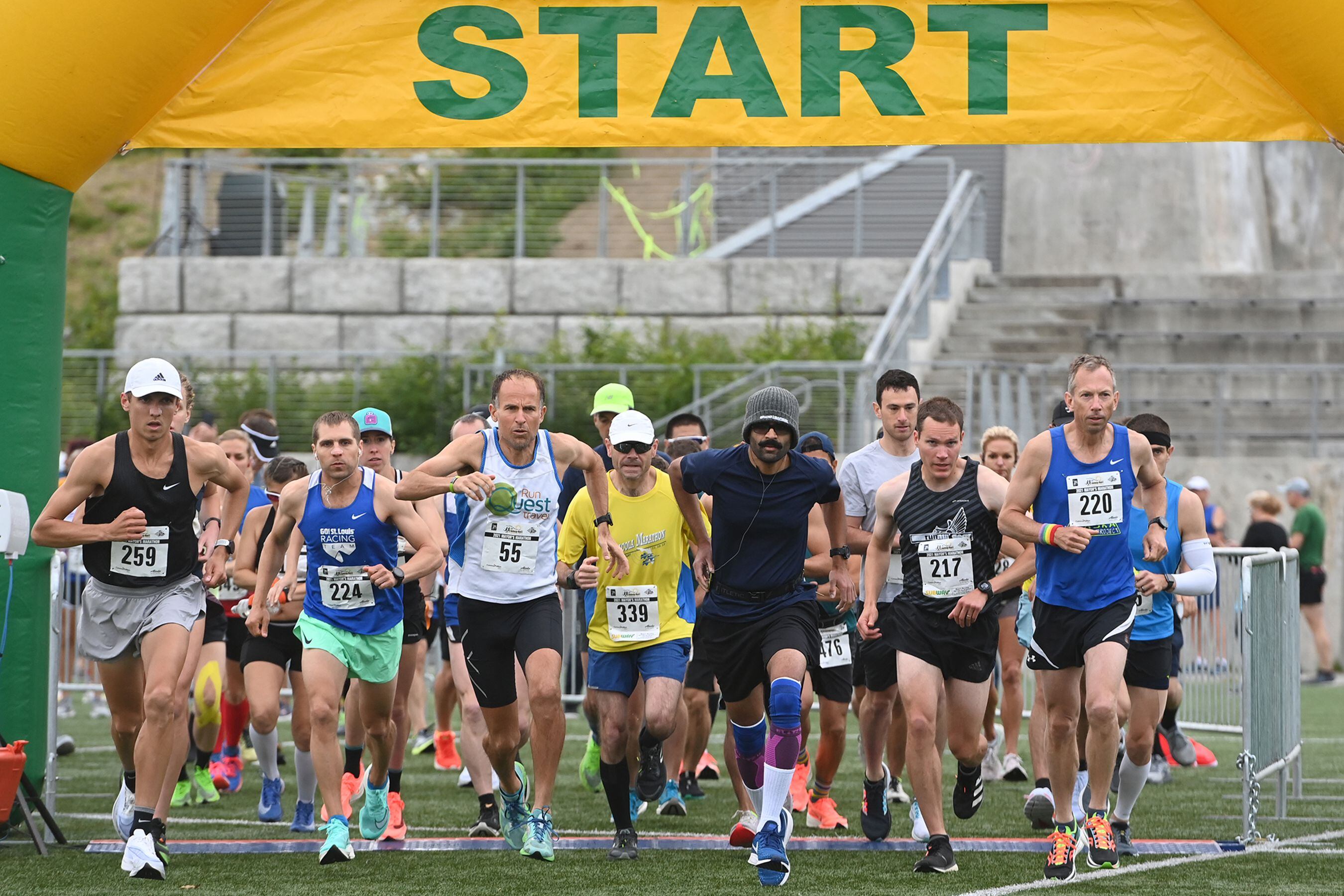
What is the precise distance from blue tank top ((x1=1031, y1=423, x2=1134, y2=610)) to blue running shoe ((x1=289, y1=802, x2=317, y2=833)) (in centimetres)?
416

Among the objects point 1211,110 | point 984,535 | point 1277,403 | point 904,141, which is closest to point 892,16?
point 904,141

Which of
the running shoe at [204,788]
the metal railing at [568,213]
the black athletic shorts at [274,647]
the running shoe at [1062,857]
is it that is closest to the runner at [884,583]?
the running shoe at [1062,857]

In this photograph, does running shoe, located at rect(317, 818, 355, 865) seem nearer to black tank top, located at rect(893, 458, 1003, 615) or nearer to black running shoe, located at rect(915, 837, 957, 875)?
black running shoe, located at rect(915, 837, 957, 875)

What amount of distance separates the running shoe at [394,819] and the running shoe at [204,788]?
5.92ft

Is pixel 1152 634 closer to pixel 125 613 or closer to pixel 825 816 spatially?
pixel 825 816

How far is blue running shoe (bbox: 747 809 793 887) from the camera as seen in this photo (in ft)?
25.8

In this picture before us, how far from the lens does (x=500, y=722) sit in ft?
29.3

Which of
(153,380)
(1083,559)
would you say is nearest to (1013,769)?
(1083,559)

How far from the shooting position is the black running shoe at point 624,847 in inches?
342

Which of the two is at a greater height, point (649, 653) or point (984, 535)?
point (984, 535)

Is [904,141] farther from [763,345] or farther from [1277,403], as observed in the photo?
[1277,403]

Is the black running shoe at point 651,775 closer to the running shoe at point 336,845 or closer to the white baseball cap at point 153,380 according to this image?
the running shoe at point 336,845

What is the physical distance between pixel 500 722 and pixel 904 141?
12.3 feet

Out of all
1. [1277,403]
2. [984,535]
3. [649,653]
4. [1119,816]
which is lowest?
[1119,816]
